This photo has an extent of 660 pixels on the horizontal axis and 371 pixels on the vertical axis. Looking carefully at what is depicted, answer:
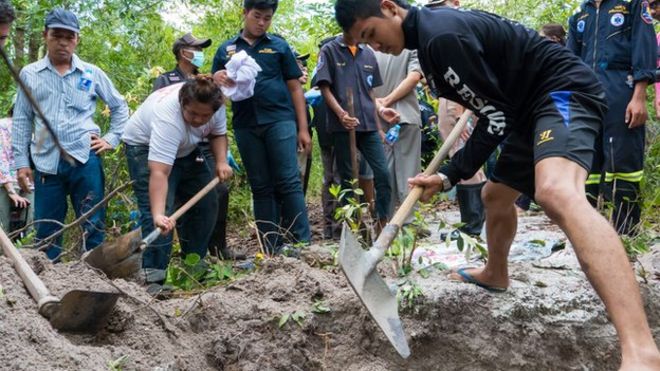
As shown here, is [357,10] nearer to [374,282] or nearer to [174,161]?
[374,282]

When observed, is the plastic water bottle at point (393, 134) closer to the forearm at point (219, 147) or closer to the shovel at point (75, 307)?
the forearm at point (219, 147)

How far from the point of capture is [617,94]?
17.5 ft

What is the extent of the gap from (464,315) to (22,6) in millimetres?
6251

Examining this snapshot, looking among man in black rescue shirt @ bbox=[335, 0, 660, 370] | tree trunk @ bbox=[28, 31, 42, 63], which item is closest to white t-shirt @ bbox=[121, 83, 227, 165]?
man in black rescue shirt @ bbox=[335, 0, 660, 370]

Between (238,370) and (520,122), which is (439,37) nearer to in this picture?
(520,122)

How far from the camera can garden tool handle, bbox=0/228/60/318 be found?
11.4 feet

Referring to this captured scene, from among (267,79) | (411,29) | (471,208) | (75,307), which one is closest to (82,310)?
(75,307)

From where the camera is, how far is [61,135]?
218 inches

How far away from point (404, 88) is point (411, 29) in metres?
3.22

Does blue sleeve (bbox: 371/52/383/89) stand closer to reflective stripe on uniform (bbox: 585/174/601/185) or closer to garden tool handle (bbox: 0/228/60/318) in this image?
reflective stripe on uniform (bbox: 585/174/601/185)

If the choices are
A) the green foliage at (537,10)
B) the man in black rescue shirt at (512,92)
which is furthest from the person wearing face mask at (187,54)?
the green foliage at (537,10)

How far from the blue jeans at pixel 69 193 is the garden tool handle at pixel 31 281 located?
1454 millimetres

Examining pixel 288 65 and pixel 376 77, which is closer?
pixel 288 65

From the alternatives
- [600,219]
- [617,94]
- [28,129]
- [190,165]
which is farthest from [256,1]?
[600,219]
